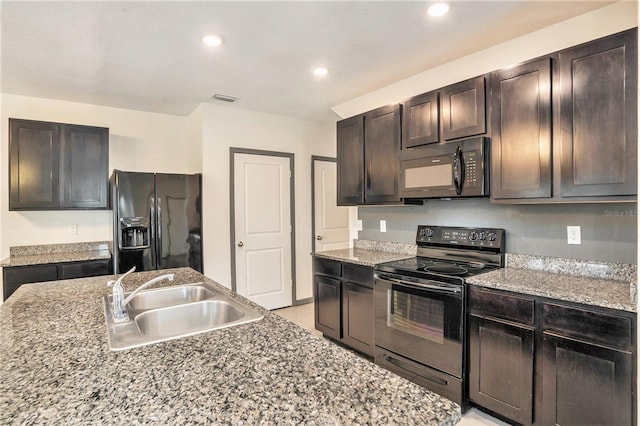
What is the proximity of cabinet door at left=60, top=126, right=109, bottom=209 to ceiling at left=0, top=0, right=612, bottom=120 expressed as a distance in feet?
1.36

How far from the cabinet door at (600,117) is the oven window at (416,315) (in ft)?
3.48

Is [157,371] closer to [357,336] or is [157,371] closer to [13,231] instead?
[357,336]

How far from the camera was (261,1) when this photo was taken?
2.02m

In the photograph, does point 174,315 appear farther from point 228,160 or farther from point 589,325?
point 228,160

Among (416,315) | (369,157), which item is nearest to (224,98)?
(369,157)

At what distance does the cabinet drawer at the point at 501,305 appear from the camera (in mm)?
1940

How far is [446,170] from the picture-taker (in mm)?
2615

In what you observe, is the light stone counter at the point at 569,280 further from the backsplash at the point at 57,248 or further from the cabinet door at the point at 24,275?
the backsplash at the point at 57,248

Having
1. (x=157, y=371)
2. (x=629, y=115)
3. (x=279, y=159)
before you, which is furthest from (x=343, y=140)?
(x=157, y=371)

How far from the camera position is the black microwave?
7.94 feet

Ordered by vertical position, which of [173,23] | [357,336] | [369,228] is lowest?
[357,336]

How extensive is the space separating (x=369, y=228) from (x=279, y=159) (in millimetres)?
1619

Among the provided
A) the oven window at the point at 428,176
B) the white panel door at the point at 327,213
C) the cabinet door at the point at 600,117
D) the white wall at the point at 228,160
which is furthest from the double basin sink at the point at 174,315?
the white panel door at the point at 327,213

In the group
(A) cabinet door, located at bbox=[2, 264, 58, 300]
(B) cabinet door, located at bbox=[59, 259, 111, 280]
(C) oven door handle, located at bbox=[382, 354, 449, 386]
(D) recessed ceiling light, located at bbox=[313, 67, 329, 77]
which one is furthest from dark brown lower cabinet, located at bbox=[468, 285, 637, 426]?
(A) cabinet door, located at bbox=[2, 264, 58, 300]
